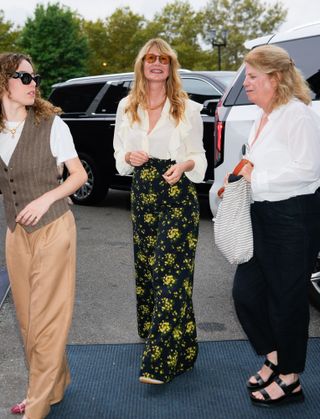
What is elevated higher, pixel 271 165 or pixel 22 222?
pixel 271 165

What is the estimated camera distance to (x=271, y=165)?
3.32m

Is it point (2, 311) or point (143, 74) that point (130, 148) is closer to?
point (143, 74)

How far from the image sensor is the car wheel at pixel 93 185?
1013cm

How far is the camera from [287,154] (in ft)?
10.8

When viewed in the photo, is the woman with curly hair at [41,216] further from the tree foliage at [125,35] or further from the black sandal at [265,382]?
the tree foliage at [125,35]

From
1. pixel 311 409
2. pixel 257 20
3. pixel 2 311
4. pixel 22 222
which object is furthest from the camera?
pixel 257 20

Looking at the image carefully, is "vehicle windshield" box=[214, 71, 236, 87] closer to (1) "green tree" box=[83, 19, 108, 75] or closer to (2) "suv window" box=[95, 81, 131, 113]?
(2) "suv window" box=[95, 81, 131, 113]

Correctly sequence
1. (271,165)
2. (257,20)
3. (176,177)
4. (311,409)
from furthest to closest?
(257,20), (176,177), (311,409), (271,165)

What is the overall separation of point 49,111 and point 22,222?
58 cm

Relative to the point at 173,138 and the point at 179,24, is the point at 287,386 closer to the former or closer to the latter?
the point at 173,138

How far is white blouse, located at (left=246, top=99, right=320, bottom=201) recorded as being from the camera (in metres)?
3.25

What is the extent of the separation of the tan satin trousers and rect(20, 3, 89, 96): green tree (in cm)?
6023

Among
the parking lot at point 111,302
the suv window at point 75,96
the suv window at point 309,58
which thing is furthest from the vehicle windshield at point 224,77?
the suv window at point 309,58

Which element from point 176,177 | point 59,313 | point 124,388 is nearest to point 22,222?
point 59,313
